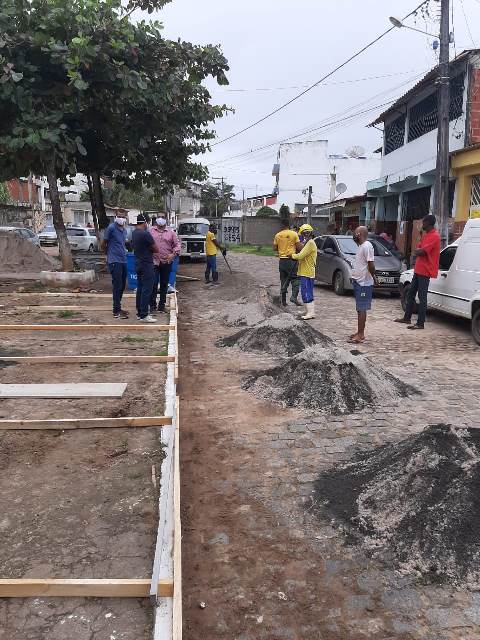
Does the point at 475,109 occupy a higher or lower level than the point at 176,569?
higher

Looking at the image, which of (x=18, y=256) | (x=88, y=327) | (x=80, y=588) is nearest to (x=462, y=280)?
(x=88, y=327)

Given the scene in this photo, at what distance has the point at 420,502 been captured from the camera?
3.31 metres

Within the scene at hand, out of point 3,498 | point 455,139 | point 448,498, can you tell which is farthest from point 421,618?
point 455,139

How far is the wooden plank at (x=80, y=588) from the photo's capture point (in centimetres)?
251

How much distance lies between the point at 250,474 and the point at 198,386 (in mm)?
2244

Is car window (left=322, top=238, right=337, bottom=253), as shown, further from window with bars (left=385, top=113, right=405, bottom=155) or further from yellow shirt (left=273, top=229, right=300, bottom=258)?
window with bars (left=385, top=113, right=405, bottom=155)

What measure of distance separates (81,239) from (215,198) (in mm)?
51589

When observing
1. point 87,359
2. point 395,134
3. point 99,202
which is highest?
point 395,134

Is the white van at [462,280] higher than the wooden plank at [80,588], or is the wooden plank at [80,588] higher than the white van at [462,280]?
the white van at [462,280]

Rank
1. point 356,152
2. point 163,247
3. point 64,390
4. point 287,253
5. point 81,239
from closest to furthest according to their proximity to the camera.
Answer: point 64,390 < point 163,247 < point 287,253 < point 81,239 < point 356,152

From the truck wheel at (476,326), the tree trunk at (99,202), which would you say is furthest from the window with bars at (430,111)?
the tree trunk at (99,202)

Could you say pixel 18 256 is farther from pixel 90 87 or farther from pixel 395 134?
pixel 395 134

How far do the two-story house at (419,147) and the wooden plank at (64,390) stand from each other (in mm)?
14440

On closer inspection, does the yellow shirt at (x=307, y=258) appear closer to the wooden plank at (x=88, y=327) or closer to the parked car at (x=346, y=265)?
the wooden plank at (x=88, y=327)
